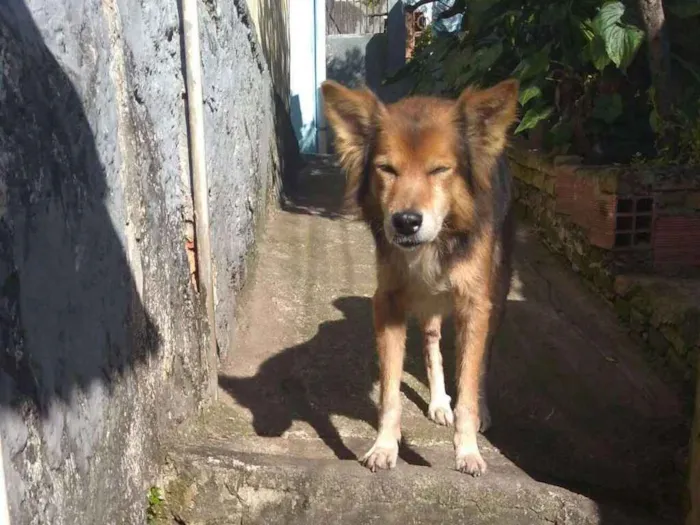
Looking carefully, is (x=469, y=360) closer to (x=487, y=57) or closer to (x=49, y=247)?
(x=49, y=247)

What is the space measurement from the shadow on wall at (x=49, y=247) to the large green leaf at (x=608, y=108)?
4246 millimetres

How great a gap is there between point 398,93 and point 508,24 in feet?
24.3

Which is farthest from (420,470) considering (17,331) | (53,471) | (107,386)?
(17,331)

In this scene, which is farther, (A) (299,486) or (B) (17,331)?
(A) (299,486)

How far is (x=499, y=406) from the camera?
4.05 metres

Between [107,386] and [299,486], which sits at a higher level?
[107,386]

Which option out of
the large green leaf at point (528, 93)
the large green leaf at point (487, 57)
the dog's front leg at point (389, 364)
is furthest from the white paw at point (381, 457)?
the large green leaf at point (487, 57)

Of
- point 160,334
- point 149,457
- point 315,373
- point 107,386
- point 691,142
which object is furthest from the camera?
point 691,142

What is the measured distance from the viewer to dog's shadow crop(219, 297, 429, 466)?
3.73 meters

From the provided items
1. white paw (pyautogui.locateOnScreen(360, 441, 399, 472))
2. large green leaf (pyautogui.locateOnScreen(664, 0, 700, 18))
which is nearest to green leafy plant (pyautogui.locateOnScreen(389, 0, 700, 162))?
large green leaf (pyautogui.locateOnScreen(664, 0, 700, 18))

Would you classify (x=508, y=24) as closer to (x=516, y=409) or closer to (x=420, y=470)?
(x=516, y=409)

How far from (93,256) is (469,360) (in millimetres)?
1767

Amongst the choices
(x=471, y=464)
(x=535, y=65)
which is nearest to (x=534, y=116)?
(x=535, y=65)

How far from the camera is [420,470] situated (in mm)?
3055
